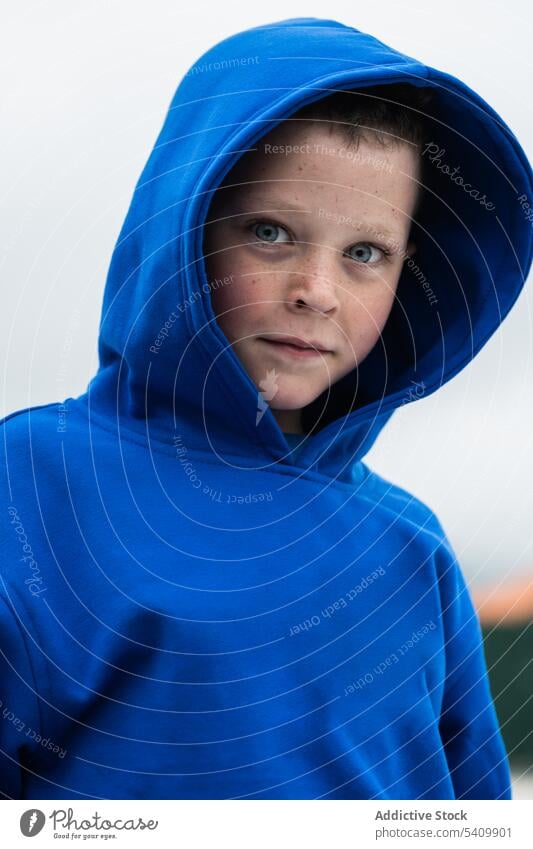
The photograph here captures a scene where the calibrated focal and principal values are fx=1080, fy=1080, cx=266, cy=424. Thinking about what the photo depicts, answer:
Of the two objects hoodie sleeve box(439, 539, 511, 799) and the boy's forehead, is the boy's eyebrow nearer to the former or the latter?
the boy's forehead

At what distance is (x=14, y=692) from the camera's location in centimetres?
83

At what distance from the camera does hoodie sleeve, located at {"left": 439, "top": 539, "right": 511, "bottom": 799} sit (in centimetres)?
107

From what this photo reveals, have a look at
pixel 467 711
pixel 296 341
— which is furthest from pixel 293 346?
pixel 467 711

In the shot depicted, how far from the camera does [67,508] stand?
2.86ft

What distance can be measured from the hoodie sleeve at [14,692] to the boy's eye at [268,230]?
350mm

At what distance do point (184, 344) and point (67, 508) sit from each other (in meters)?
0.16

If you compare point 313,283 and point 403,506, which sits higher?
point 313,283

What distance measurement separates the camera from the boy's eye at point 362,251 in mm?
892

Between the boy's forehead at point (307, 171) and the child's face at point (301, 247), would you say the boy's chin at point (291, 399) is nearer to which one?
the child's face at point (301, 247)

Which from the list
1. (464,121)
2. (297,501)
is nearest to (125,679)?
(297,501)

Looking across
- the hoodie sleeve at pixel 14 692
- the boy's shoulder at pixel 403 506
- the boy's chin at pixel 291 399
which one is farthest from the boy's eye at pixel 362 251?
the hoodie sleeve at pixel 14 692

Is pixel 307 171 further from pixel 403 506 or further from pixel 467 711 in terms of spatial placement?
pixel 467 711

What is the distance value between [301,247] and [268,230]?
0.10 feet

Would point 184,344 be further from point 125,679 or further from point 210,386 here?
point 125,679
